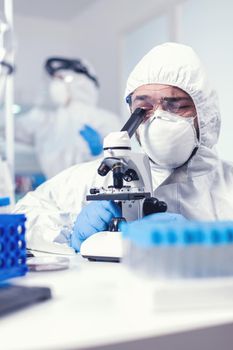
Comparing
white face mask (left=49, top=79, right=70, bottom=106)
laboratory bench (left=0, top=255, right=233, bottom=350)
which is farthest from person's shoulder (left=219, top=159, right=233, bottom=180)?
white face mask (left=49, top=79, right=70, bottom=106)

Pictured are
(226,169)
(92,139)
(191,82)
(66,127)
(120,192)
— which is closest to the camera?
(120,192)

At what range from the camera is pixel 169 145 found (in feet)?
4.19

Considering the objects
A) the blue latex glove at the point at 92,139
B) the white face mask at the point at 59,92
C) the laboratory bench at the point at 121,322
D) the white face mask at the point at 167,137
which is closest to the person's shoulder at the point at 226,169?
the white face mask at the point at 167,137

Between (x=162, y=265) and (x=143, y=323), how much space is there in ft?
0.30

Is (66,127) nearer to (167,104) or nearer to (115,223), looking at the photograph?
(167,104)

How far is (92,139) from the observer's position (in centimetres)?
294

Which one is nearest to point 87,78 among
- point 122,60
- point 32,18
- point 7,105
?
point 122,60

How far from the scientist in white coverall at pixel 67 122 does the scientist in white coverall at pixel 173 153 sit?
1.46 m

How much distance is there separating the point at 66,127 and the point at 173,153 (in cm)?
184

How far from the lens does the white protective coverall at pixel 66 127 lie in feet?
9.78

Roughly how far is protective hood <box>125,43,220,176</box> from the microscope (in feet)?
1.26

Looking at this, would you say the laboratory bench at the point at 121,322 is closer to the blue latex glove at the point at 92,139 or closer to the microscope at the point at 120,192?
the microscope at the point at 120,192

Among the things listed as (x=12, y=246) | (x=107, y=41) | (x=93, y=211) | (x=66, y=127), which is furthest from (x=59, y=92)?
(x=12, y=246)

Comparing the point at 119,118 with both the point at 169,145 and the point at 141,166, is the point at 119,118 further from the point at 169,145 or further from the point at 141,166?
the point at 141,166
